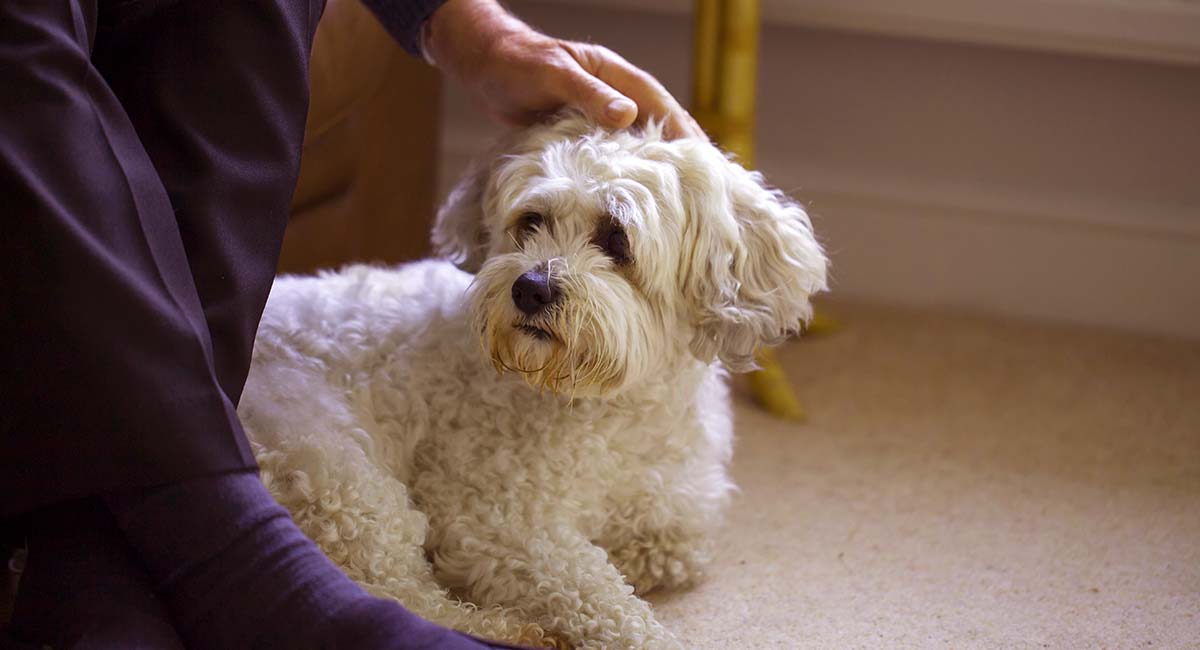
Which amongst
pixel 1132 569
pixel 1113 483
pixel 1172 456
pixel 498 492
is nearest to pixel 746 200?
pixel 498 492

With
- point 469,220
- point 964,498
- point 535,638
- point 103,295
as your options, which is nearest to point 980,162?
point 964,498

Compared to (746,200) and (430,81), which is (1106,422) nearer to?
(746,200)

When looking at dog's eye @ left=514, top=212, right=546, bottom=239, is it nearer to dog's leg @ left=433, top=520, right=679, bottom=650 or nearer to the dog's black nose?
the dog's black nose

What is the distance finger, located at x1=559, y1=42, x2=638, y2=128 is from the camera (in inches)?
48.8

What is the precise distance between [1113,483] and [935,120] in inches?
35.0

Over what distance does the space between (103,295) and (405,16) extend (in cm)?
65

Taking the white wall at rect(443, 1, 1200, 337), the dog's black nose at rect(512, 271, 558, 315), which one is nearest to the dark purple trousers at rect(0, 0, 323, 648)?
the dog's black nose at rect(512, 271, 558, 315)

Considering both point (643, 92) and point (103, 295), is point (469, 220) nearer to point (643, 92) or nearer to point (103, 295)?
point (643, 92)

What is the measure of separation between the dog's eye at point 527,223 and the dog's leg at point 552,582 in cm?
31

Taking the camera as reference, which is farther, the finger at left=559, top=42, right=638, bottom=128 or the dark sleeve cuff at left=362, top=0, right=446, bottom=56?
the dark sleeve cuff at left=362, top=0, right=446, bottom=56

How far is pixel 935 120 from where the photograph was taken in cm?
230

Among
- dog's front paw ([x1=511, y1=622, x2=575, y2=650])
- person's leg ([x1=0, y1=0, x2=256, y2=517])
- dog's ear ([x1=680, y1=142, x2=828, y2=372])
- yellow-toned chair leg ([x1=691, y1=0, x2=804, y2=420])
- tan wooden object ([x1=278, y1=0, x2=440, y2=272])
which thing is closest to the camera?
person's leg ([x1=0, y1=0, x2=256, y2=517])

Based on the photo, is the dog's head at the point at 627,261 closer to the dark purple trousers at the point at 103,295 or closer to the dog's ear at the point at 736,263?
the dog's ear at the point at 736,263

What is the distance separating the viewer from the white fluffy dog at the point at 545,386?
1.16m
